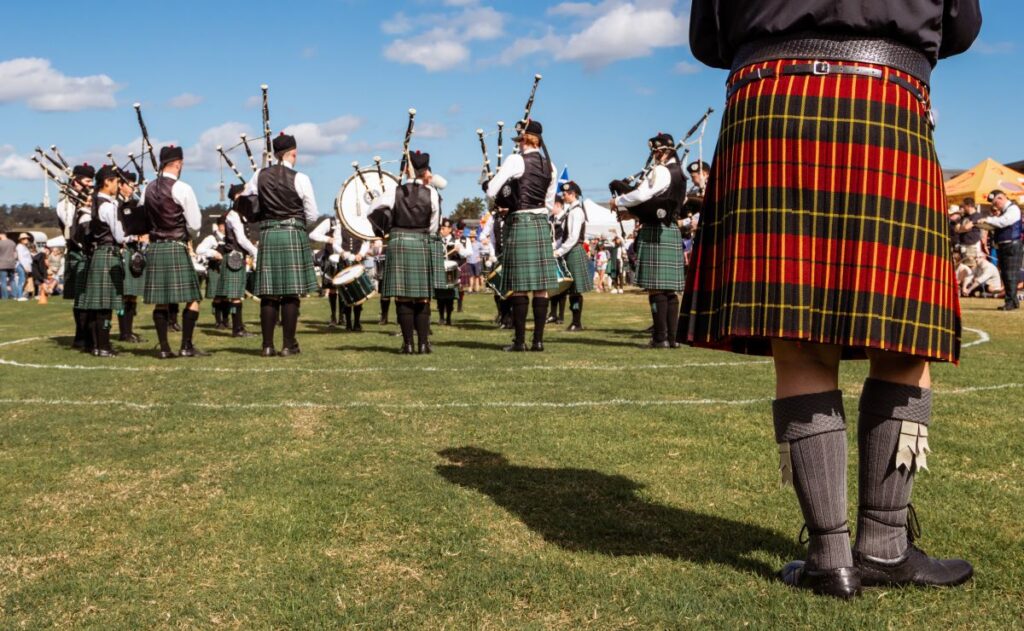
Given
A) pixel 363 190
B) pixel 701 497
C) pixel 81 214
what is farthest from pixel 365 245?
pixel 701 497

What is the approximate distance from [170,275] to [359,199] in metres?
3.49

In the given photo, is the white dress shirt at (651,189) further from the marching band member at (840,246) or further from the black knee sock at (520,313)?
the marching band member at (840,246)

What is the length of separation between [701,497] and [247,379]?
13.1ft

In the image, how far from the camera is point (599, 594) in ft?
7.78

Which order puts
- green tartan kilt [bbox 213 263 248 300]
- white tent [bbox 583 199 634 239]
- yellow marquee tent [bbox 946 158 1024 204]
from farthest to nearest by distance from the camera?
white tent [bbox 583 199 634 239] → yellow marquee tent [bbox 946 158 1024 204] → green tartan kilt [bbox 213 263 248 300]

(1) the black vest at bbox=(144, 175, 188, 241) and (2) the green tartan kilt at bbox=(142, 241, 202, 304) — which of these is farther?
(2) the green tartan kilt at bbox=(142, 241, 202, 304)

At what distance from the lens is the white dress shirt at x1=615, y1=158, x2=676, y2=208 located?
8.08 metres

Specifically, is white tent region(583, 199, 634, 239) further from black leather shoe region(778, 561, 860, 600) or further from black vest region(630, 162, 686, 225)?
black leather shoe region(778, 561, 860, 600)

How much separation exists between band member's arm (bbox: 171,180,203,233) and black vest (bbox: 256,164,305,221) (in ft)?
1.67

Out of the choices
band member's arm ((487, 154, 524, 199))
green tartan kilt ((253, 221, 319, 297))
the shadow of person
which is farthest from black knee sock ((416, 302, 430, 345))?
the shadow of person

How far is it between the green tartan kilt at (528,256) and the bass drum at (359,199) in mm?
2983

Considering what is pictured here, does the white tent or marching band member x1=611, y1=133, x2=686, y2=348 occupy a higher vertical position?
the white tent

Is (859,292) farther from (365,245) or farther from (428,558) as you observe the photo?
(365,245)

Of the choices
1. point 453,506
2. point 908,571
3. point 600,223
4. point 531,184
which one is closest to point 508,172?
point 531,184
